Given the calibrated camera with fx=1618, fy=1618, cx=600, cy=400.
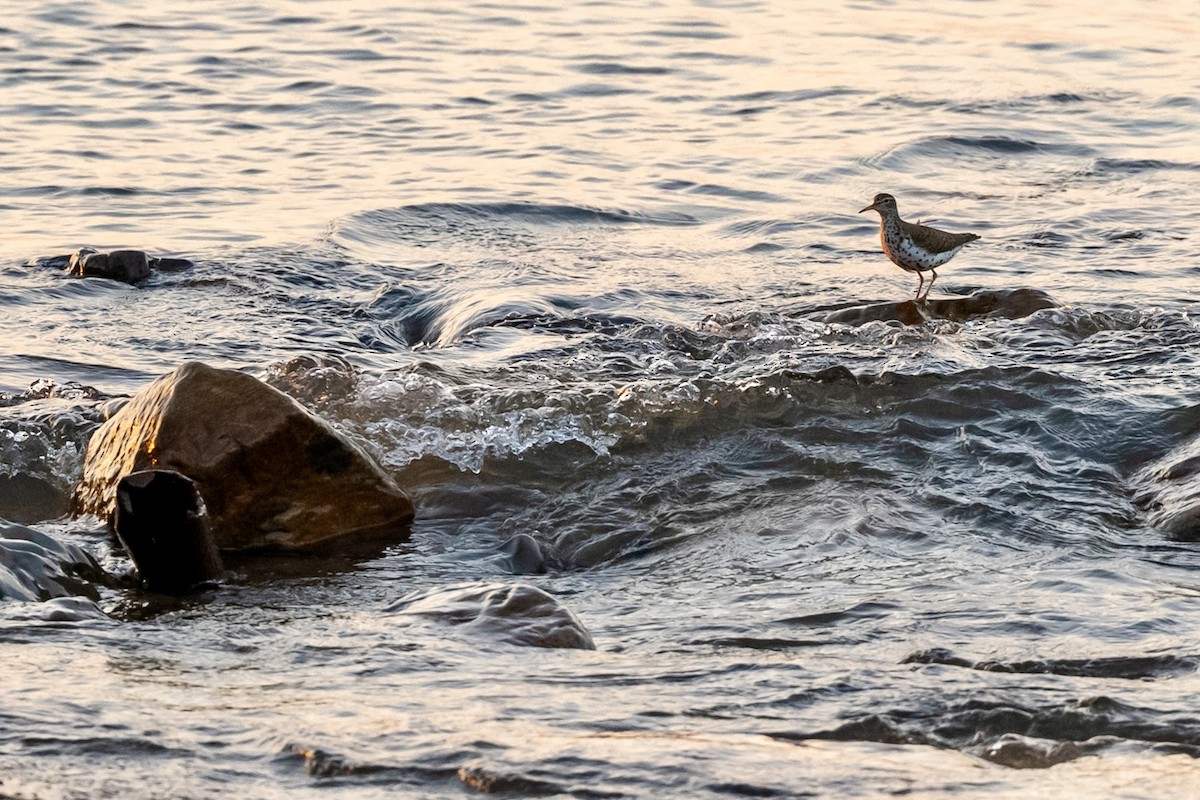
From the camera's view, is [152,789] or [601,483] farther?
[601,483]

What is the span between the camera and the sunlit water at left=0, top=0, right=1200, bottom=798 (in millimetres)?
3619

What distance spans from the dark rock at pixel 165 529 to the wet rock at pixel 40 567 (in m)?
0.15

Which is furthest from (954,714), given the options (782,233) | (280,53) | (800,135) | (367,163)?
(280,53)

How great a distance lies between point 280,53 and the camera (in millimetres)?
15305

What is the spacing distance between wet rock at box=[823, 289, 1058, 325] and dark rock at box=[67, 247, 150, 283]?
378cm

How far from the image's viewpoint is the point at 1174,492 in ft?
18.9

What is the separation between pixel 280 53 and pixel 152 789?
12.9 metres

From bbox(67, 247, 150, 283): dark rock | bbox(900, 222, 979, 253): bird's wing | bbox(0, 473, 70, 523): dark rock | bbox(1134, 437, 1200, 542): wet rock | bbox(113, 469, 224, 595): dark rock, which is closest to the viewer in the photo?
bbox(113, 469, 224, 595): dark rock

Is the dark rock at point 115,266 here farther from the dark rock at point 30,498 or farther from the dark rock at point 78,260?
the dark rock at point 30,498

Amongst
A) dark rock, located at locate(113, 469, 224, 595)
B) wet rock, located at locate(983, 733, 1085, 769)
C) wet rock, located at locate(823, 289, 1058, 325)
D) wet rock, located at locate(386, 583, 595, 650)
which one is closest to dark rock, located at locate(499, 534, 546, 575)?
wet rock, located at locate(386, 583, 595, 650)

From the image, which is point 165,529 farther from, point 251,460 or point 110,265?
point 110,265

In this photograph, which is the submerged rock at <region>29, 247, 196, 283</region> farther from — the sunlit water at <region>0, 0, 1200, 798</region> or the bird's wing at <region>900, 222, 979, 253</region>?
the bird's wing at <region>900, 222, 979, 253</region>

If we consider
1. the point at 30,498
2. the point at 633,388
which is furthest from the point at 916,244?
the point at 30,498

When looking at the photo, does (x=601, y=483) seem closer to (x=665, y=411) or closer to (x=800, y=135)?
(x=665, y=411)
